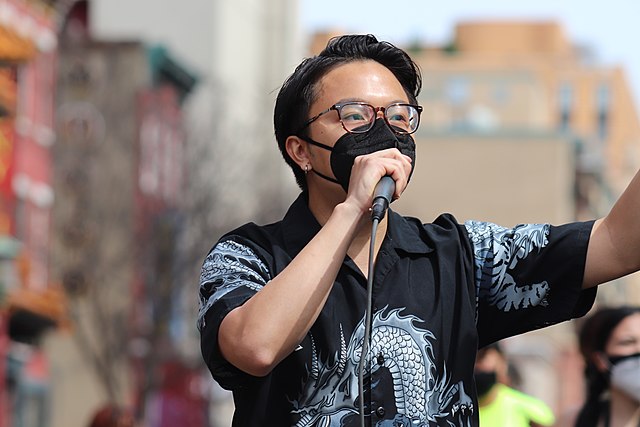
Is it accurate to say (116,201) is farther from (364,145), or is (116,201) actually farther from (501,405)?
(364,145)

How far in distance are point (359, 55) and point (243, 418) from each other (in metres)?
0.96

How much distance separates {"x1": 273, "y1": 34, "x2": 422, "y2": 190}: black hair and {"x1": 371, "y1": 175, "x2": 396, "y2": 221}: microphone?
47 cm

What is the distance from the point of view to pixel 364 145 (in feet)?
15.4

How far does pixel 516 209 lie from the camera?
75125 millimetres

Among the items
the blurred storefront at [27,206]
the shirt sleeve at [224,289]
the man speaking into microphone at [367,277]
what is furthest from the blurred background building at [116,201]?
the shirt sleeve at [224,289]

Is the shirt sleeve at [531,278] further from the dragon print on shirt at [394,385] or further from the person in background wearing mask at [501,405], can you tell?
the person in background wearing mask at [501,405]

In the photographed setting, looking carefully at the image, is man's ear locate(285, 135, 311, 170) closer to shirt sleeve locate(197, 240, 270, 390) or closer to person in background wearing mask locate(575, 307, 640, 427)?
shirt sleeve locate(197, 240, 270, 390)

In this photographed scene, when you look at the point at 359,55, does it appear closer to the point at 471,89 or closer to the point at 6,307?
the point at 6,307

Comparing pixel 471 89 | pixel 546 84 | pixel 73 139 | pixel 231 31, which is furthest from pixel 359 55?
pixel 546 84

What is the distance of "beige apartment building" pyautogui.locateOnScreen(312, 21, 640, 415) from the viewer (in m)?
74.9

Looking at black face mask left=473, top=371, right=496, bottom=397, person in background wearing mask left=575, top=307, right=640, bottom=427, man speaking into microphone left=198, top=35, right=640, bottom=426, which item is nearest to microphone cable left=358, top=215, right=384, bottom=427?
man speaking into microphone left=198, top=35, right=640, bottom=426

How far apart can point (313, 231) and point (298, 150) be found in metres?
0.23

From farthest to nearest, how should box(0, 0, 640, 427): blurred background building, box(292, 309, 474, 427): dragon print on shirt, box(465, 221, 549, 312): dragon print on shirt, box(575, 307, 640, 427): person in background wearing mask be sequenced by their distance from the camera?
box(0, 0, 640, 427): blurred background building → box(575, 307, 640, 427): person in background wearing mask → box(465, 221, 549, 312): dragon print on shirt → box(292, 309, 474, 427): dragon print on shirt

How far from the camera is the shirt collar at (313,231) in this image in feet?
15.8
